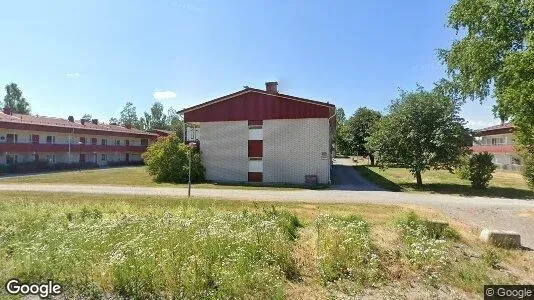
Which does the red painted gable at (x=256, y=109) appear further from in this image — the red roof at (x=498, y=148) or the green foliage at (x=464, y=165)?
the red roof at (x=498, y=148)

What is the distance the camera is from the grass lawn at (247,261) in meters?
6.29

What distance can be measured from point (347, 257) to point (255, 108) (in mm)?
22948

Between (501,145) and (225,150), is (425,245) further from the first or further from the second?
(501,145)

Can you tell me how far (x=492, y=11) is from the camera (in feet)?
59.4

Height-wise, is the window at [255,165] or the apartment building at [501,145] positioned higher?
the apartment building at [501,145]

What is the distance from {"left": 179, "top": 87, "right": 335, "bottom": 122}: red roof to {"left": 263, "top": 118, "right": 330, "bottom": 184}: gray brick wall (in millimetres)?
672

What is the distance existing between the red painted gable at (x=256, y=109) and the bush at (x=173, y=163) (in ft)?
9.83

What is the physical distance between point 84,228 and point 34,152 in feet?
143

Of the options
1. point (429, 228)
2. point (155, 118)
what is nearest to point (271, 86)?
point (429, 228)

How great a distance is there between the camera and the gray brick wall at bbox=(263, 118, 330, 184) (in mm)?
27906

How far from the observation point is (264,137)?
29297 mm

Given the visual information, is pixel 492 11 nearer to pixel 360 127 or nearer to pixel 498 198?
pixel 498 198

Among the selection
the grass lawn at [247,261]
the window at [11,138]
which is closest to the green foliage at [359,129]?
the window at [11,138]

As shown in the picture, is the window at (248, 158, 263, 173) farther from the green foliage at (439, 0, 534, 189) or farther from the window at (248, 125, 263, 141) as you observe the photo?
the green foliage at (439, 0, 534, 189)
